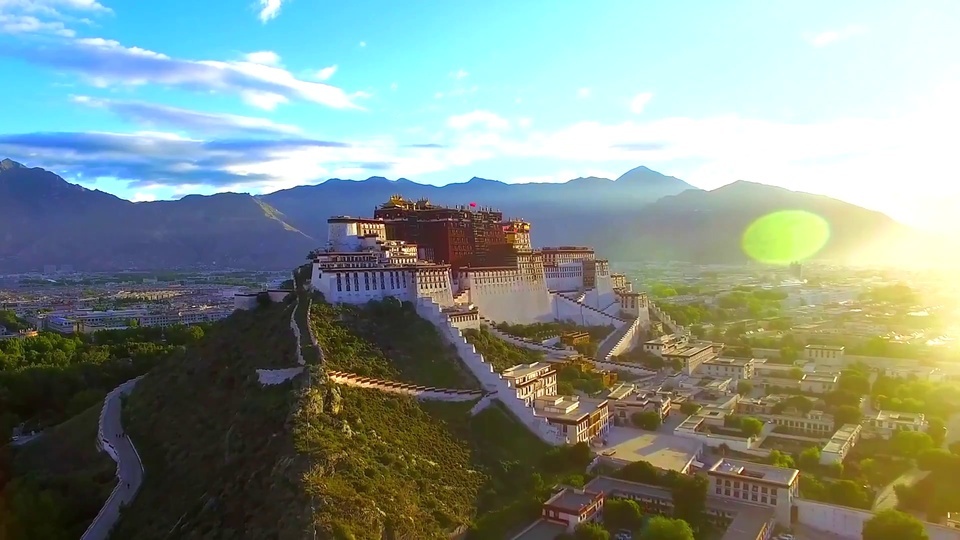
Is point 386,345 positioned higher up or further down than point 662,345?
higher up

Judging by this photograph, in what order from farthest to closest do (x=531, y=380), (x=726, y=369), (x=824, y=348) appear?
(x=824, y=348) < (x=726, y=369) < (x=531, y=380)

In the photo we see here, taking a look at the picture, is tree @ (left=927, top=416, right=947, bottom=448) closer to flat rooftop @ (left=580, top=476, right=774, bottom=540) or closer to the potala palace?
flat rooftop @ (left=580, top=476, right=774, bottom=540)

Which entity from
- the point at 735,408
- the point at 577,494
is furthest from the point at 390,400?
the point at 735,408

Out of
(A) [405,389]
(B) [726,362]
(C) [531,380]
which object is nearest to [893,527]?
(C) [531,380]

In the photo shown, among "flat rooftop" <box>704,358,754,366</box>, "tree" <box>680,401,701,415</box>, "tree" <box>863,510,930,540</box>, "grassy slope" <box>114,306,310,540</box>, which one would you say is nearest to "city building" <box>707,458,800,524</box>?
"tree" <box>863,510,930,540</box>

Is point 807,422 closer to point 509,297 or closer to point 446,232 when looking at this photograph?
point 509,297

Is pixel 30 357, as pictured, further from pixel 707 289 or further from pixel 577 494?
pixel 707 289

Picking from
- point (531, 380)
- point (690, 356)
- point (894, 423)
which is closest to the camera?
point (531, 380)

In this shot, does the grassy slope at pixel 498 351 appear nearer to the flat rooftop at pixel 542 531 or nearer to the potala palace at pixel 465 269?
the potala palace at pixel 465 269
